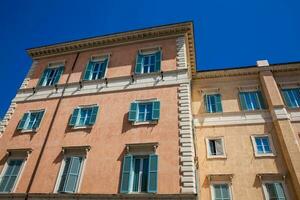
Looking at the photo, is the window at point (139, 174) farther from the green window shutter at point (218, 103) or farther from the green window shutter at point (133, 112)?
the green window shutter at point (218, 103)

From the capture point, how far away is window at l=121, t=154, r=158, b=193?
11.5 meters

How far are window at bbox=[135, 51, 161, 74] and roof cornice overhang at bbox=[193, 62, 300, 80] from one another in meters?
3.97

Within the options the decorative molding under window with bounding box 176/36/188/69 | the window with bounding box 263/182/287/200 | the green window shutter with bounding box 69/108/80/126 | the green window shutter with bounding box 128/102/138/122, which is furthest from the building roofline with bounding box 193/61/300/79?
the green window shutter with bounding box 69/108/80/126

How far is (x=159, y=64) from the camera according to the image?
1656cm

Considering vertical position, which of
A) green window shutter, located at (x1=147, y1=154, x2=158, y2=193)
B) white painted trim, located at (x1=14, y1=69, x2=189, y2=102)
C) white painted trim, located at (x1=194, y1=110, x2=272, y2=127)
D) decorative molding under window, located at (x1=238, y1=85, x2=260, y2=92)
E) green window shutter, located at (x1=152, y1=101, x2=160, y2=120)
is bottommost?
green window shutter, located at (x1=147, y1=154, x2=158, y2=193)

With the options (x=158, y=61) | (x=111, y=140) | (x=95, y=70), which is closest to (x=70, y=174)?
(x=111, y=140)

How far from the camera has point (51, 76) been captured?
18828 mm

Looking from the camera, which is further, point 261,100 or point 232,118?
point 261,100

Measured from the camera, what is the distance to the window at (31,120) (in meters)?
15.8

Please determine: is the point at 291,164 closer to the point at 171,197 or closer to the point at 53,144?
the point at 171,197

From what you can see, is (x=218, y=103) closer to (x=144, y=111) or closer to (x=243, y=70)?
(x=243, y=70)

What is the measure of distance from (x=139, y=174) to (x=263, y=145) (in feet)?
27.0

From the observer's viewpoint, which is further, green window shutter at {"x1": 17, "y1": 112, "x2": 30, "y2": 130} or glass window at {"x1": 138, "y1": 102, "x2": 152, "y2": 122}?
green window shutter at {"x1": 17, "y1": 112, "x2": 30, "y2": 130}

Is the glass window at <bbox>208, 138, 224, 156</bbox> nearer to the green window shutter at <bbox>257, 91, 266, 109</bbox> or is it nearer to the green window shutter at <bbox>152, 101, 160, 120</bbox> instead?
the green window shutter at <bbox>257, 91, 266, 109</bbox>
